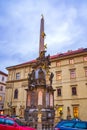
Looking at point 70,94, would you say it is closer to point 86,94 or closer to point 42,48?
point 86,94

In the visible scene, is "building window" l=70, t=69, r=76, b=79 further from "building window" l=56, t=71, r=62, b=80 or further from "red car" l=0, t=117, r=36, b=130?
"red car" l=0, t=117, r=36, b=130

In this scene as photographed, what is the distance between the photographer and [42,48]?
66.8 ft

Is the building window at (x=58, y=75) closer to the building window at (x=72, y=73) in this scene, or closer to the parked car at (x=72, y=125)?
the building window at (x=72, y=73)

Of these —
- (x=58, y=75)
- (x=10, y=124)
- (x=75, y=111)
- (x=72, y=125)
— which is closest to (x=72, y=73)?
(x=58, y=75)

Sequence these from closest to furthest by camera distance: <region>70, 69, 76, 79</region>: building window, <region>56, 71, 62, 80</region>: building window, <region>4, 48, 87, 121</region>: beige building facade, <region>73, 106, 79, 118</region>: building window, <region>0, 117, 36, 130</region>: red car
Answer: <region>0, 117, 36, 130</region>: red car, <region>73, 106, 79, 118</region>: building window, <region>4, 48, 87, 121</region>: beige building facade, <region>70, 69, 76, 79</region>: building window, <region>56, 71, 62, 80</region>: building window

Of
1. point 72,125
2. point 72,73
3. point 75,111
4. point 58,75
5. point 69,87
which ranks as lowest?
point 75,111

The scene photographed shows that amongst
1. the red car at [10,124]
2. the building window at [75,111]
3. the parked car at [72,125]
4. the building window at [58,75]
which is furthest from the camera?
the building window at [58,75]

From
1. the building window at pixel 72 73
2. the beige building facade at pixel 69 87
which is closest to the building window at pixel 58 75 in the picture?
the beige building facade at pixel 69 87

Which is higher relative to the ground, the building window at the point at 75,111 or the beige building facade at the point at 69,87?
the beige building facade at the point at 69,87

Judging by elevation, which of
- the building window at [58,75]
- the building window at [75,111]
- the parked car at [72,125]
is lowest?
the building window at [75,111]

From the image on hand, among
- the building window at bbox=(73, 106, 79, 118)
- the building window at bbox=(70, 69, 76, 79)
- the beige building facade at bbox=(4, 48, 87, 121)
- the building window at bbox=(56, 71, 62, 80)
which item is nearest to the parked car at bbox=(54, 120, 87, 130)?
the beige building facade at bbox=(4, 48, 87, 121)

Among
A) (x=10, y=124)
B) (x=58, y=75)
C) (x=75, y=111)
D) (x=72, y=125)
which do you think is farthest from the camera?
(x=58, y=75)

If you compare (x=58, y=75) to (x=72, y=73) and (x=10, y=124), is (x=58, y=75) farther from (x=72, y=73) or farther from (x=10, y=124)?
(x=10, y=124)

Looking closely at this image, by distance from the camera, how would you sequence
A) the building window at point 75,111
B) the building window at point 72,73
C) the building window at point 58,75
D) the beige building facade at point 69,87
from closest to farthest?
the building window at point 75,111, the beige building facade at point 69,87, the building window at point 72,73, the building window at point 58,75
